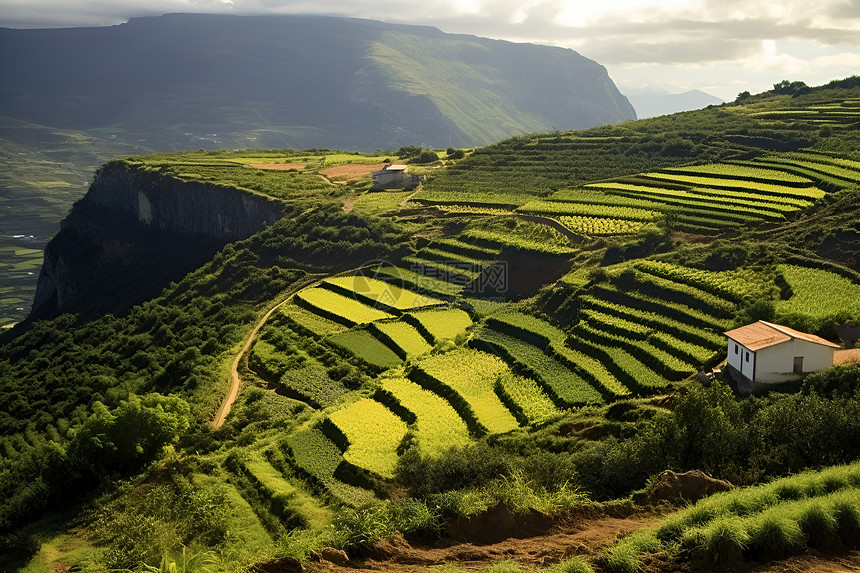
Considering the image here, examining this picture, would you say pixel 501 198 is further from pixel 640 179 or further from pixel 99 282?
pixel 99 282

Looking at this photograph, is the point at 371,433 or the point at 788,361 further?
the point at 371,433

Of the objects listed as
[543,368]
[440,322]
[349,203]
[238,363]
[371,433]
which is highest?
[349,203]

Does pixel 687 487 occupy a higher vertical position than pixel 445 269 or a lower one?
lower

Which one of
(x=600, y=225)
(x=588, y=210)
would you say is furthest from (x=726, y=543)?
(x=588, y=210)

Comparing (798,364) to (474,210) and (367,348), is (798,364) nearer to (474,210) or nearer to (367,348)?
(367,348)

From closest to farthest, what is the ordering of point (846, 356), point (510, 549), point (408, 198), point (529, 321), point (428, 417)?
point (510, 549) → point (846, 356) → point (428, 417) → point (529, 321) → point (408, 198)

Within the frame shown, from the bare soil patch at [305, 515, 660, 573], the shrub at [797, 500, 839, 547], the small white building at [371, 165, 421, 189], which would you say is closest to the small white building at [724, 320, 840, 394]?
the bare soil patch at [305, 515, 660, 573]

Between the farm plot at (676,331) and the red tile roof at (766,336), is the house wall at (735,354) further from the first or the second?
the farm plot at (676,331)

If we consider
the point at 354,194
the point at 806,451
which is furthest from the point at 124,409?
the point at 354,194
